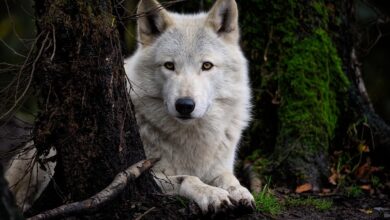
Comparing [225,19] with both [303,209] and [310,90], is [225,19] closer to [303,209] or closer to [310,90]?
[310,90]

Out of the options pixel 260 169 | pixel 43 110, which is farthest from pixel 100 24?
pixel 260 169

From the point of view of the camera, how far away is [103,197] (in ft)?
11.1

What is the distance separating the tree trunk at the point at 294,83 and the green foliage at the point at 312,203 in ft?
1.99

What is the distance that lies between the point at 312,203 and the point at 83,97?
279 cm

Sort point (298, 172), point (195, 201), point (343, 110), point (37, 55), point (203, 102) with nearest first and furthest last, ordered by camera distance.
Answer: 1. point (37, 55)
2. point (195, 201)
3. point (203, 102)
4. point (298, 172)
5. point (343, 110)

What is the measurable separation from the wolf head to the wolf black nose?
0.07ft

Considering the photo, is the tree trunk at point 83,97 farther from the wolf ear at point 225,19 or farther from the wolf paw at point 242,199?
the wolf ear at point 225,19

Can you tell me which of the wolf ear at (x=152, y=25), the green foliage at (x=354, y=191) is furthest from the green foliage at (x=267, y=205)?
the wolf ear at (x=152, y=25)

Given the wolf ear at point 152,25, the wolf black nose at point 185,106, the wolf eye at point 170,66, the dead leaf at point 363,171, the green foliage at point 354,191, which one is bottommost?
the green foliage at point 354,191

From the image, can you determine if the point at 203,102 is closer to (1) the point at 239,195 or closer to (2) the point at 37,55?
(1) the point at 239,195

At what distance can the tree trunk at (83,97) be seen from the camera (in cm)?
340

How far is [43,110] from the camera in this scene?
3535 mm

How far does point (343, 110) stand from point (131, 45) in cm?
369

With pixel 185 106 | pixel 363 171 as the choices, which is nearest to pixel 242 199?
pixel 185 106
